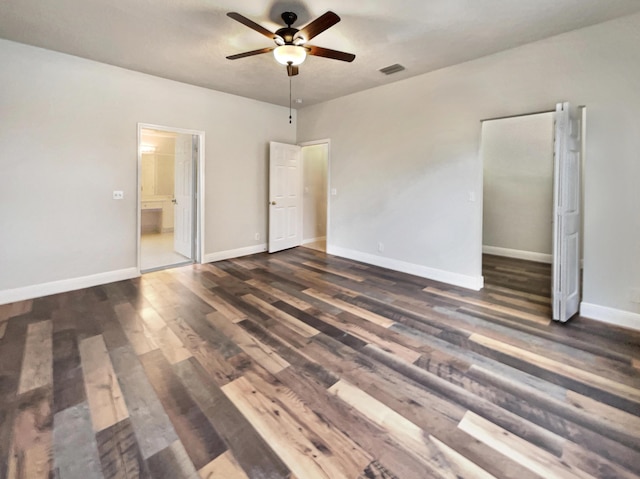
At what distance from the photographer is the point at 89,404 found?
1.82m

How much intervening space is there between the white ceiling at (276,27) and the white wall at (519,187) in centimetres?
236

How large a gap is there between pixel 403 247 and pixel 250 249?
9.47 ft

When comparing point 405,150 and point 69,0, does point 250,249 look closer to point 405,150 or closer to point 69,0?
point 405,150

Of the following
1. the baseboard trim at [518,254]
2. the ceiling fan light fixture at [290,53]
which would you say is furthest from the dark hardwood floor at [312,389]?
the ceiling fan light fixture at [290,53]

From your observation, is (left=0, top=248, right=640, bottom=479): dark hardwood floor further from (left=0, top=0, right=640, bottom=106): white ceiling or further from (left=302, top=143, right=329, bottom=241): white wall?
(left=302, top=143, right=329, bottom=241): white wall

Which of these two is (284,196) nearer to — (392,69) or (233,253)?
(233,253)

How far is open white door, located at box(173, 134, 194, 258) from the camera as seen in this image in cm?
520

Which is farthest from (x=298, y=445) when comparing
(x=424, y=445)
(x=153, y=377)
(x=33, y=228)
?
(x=33, y=228)

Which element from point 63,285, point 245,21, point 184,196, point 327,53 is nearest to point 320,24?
point 327,53

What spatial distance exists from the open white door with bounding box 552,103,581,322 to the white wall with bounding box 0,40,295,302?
15.5ft

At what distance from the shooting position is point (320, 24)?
2402mm

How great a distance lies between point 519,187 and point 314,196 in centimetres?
408

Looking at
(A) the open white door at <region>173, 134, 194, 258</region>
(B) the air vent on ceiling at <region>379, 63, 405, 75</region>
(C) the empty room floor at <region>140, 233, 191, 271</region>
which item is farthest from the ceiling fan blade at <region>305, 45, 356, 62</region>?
(C) the empty room floor at <region>140, 233, 191, 271</region>

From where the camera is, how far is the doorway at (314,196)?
22.2 ft
